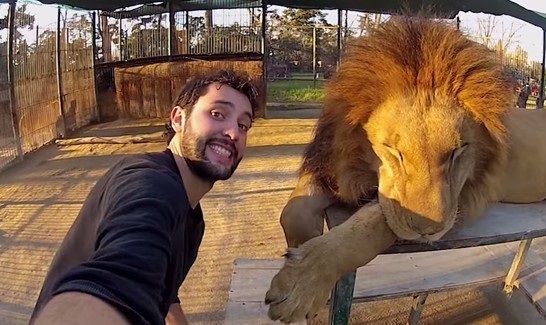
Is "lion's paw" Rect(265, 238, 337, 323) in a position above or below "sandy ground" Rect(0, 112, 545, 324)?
above

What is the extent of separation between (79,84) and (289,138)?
A: 4054 millimetres

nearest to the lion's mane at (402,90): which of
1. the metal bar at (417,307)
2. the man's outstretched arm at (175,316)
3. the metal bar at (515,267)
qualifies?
the man's outstretched arm at (175,316)

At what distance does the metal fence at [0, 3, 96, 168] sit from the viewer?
272 inches

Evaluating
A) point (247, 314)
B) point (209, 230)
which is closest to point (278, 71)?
point (209, 230)

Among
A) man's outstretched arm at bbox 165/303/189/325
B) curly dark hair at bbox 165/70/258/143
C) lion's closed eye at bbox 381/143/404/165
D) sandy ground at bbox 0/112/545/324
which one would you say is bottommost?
sandy ground at bbox 0/112/545/324

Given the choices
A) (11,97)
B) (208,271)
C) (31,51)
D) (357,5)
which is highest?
(357,5)

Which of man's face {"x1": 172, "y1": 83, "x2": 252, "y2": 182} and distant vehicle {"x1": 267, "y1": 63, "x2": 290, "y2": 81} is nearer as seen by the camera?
man's face {"x1": 172, "y1": 83, "x2": 252, "y2": 182}

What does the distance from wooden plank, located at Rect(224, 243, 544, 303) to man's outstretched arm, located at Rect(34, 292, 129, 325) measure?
1.87 meters

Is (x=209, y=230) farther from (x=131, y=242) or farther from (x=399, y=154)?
(x=131, y=242)

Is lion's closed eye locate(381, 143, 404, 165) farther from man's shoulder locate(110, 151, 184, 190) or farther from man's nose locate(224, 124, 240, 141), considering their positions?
man's shoulder locate(110, 151, 184, 190)

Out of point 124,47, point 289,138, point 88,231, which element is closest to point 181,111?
point 88,231

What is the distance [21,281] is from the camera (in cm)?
349

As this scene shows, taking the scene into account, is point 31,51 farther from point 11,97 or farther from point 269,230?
point 269,230

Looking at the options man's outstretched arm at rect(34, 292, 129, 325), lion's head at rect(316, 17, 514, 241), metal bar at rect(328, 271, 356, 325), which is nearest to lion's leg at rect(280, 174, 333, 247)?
lion's head at rect(316, 17, 514, 241)
